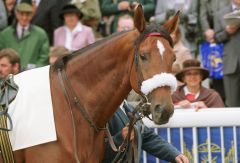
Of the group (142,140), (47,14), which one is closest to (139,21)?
(142,140)

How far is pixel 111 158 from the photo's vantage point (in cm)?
626

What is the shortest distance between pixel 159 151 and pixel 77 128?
1013 millimetres

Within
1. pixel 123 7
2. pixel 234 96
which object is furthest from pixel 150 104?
pixel 123 7

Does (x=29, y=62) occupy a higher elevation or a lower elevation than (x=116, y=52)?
lower

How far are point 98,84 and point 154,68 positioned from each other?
507 mm

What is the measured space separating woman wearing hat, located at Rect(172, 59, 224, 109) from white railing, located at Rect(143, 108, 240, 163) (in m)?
0.93

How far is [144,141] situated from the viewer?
643 centimetres

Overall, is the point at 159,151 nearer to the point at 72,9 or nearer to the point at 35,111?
the point at 35,111

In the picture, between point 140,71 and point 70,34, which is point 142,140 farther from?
point 70,34

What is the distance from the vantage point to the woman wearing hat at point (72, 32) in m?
10.3

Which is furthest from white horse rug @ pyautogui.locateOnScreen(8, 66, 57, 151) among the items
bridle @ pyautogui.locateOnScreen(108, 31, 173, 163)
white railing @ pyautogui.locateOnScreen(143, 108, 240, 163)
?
white railing @ pyautogui.locateOnScreen(143, 108, 240, 163)

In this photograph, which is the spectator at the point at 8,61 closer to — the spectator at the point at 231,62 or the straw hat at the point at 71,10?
the straw hat at the point at 71,10

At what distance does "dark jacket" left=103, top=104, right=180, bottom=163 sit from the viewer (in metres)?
6.25

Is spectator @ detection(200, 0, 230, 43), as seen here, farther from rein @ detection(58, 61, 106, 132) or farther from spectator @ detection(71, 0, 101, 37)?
rein @ detection(58, 61, 106, 132)
